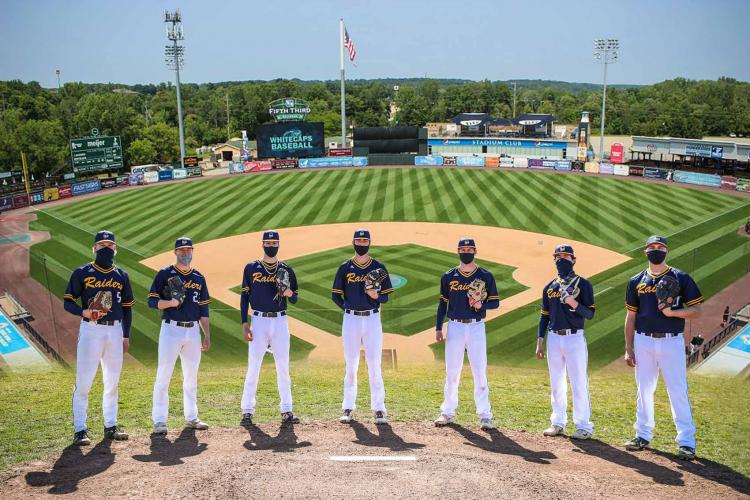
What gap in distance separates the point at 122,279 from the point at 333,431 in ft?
11.5

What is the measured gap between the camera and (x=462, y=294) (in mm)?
8477

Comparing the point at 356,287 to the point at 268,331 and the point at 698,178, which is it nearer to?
the point at 268,331

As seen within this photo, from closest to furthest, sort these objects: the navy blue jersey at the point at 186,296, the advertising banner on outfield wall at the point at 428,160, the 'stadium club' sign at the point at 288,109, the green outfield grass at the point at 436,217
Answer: the navy blue jersey at the point at 186,296, the green outfield grass at the point at 436,217, the advertising banner on outfield wall at the point at 428,160, the 'stadium club' sign at the point at 288,109

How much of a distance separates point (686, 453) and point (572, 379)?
5.16ft

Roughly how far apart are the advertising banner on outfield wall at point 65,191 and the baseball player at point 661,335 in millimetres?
49633

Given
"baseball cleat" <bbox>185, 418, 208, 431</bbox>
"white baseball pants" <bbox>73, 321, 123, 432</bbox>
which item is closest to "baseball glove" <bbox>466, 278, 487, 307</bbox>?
"baseball cleat" <bbox>185, 418, 208, 431</bbox>

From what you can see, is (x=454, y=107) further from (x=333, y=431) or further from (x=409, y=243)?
Answer: (x=333, y=431)

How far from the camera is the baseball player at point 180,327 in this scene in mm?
8109

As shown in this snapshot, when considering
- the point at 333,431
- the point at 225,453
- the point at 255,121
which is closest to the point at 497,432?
the point at 333,431

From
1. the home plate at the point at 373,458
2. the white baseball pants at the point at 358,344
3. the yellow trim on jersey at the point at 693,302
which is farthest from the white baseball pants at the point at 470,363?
the yellow trim on jersey at the point at 693,302

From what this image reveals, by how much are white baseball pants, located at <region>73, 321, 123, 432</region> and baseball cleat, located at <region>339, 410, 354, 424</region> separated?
2.99 metres

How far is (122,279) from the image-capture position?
8219 mm

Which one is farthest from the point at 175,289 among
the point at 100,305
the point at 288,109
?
the point at 288,109

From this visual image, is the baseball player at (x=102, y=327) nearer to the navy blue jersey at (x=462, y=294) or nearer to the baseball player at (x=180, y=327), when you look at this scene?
the baseball player at (x=180, y=327)
